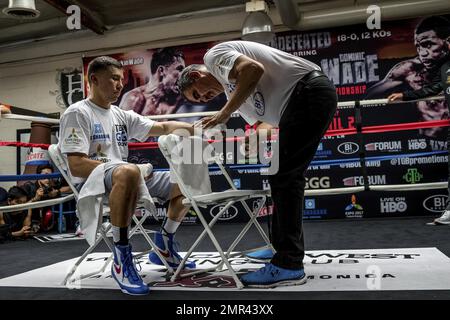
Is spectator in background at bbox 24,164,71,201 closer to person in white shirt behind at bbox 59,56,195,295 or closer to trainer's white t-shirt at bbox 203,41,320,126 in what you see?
person in white shirt behind at bbox 59,56,195,295

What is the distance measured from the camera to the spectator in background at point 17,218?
4.53 metres

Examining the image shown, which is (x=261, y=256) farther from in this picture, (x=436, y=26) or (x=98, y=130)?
(x=436, y=26)

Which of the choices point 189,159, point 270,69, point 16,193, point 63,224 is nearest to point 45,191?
point 16,193

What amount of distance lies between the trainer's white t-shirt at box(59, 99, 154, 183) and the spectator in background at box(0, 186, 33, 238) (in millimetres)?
2986

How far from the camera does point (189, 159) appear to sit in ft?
6.42

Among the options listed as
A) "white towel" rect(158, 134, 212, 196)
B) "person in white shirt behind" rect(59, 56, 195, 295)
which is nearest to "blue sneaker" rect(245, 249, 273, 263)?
"person in white shirt behind" rect(59, 56, 195, 295)

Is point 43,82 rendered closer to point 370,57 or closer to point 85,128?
point 370,57

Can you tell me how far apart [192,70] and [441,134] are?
4.24 meters

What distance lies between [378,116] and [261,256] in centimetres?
367

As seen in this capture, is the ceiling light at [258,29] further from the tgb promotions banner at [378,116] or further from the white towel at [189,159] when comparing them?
the white towel at [189,159]

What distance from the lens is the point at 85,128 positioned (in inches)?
74.4

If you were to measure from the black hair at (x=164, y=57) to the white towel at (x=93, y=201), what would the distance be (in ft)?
14.8

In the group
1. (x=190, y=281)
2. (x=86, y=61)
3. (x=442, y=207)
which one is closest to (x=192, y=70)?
(x=190, y=281)

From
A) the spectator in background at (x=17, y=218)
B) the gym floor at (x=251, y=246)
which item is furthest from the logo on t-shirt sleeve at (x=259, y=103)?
the spectator in background at (x=17, y=218)
